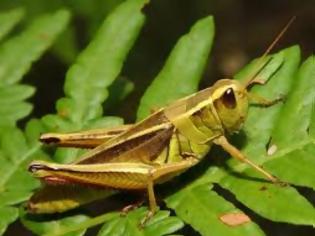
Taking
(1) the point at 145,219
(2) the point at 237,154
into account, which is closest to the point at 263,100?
(2) the point at 237,154

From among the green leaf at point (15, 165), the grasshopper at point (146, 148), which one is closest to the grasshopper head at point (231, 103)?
the grasshopper at point (146, 148)

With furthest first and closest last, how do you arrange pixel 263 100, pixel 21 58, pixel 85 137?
pixel 21 58 → pixel 85 137 → pixel 263 100

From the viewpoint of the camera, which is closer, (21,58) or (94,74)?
(94,74)

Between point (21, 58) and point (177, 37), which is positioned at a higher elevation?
point (21, 58)

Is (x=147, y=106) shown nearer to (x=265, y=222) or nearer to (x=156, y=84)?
(x=156, y=84)

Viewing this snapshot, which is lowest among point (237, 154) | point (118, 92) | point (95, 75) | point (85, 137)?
point (237, 154)

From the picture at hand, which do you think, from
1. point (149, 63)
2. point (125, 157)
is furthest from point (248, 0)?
point (125, 157)

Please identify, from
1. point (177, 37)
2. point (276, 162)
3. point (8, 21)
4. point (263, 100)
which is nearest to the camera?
point (276, 162)

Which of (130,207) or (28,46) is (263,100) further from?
(28,46)
